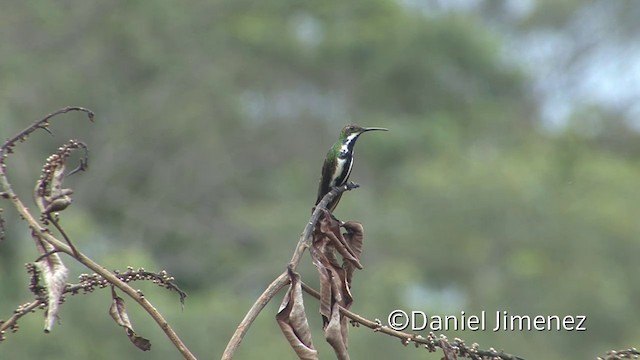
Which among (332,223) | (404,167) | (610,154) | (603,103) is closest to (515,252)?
(404,167)

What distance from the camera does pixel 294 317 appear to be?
221 cm

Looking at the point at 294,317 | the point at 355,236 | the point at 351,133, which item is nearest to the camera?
the point at 294,317

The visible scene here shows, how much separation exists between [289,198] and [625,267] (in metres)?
5.44

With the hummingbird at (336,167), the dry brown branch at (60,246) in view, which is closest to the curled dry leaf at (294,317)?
the dry brown branch at (60,246)

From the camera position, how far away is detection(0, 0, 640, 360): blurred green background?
16062 mm

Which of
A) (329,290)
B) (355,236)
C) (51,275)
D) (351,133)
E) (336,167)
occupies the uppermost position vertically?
(351,133)

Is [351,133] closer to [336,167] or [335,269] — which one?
[336,167]

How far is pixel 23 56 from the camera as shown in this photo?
19.1m

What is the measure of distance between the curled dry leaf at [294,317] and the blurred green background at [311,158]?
12.3m

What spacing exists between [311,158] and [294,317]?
61.6 ft

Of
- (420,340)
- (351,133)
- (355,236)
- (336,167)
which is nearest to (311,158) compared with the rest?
(351,133)

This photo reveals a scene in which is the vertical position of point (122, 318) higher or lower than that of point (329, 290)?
lower

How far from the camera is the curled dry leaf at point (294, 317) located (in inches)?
86.2

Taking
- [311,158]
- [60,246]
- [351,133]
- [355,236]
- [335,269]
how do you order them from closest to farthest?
[60,246], [335,269], [355,236], [351,133], [311,158]
